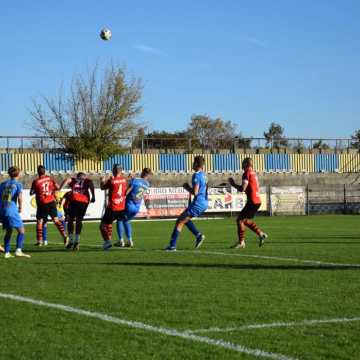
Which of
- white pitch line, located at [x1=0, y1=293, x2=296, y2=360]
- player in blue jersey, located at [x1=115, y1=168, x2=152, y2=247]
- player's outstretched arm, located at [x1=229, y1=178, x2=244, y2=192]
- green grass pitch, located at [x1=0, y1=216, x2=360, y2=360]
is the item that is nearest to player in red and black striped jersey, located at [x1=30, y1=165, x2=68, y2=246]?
player in blue jersey, located at [x1=115, y1=168, x2=152, y2=247]

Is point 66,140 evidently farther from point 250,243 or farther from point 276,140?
point 250,243

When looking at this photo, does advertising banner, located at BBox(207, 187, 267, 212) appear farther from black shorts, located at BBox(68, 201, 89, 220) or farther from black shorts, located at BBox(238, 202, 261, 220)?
black shorts, located at BBox(238, 202, 261, 220)

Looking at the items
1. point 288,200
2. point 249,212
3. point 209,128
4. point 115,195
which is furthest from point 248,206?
point 209,128

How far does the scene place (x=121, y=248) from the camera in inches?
646

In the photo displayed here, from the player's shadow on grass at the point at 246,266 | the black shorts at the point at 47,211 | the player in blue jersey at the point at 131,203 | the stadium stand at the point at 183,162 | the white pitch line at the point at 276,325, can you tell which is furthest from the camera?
the stadium stand at the point at 183,162

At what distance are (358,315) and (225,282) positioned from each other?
2751mm

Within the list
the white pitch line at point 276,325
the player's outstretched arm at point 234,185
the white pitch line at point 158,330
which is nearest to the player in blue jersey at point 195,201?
the player's outstretched arm at point 234,185

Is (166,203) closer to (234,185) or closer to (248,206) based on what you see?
(248,206)

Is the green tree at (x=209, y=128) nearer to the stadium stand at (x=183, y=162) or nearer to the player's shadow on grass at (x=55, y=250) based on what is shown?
the stadium stand at (x=183, y=162)

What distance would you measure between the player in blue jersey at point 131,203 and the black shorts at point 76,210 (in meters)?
0.88

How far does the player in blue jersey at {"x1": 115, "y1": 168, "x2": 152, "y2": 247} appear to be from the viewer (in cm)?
1698

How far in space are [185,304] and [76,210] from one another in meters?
9.00

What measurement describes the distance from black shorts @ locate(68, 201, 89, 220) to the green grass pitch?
2.52 m

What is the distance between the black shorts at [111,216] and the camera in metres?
16.5
